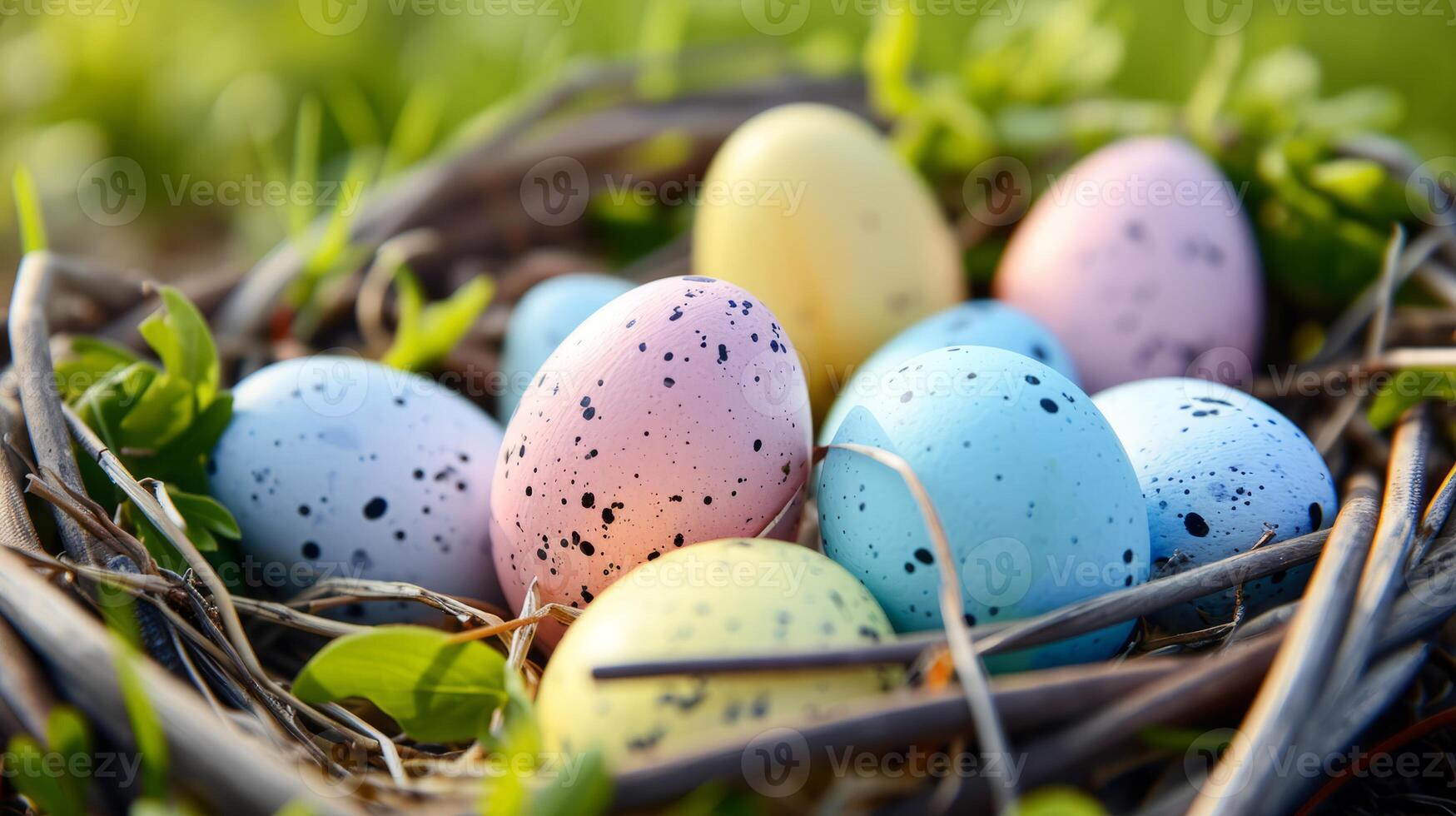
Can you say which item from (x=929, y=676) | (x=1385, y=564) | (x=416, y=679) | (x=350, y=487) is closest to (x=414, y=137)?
(x=350, y=487)

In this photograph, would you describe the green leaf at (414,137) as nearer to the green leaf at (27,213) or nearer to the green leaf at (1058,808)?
the green leaf at (27,213)

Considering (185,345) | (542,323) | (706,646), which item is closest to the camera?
(706,646)

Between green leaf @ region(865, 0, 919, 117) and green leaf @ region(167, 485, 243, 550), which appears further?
green leaf @ region(865, 0, 919, 117)

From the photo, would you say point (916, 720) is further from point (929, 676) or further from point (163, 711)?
point (163, 711)

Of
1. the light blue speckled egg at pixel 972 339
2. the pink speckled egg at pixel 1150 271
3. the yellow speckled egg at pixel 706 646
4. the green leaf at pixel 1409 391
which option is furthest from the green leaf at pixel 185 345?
the green leaf at pixel 1409 391

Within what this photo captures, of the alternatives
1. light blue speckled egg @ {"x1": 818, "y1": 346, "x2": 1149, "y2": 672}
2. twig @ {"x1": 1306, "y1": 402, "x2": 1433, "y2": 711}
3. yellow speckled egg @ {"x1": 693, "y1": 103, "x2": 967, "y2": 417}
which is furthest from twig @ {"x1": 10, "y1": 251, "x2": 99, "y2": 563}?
twig @ {"x1": 1306, "y1": 402, "x2": 1433, "y2": 711}

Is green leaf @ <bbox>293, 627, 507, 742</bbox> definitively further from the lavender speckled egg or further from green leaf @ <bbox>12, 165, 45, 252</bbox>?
green leaf @ <bbox>12, 165, 45, 252</bbox>
